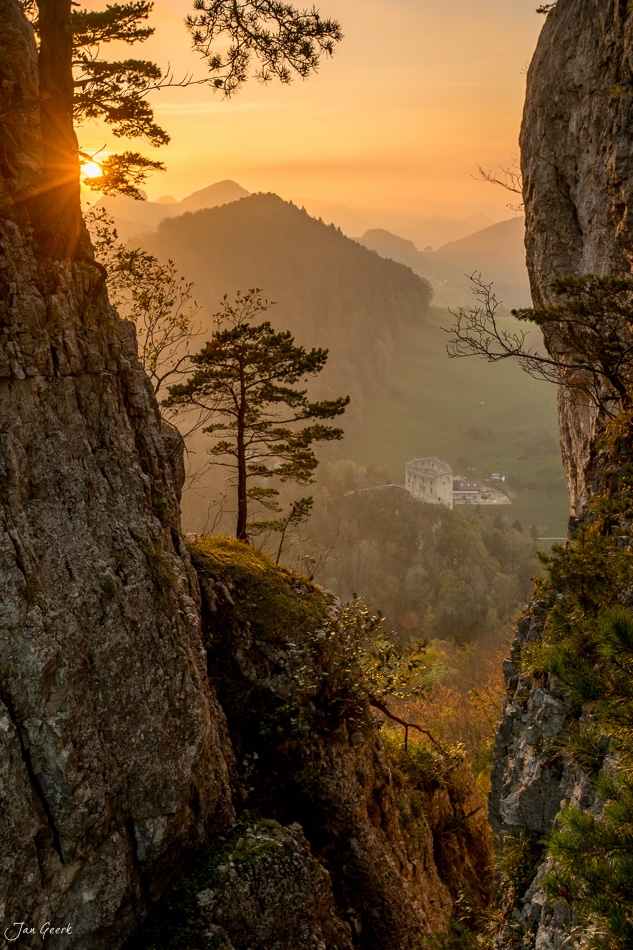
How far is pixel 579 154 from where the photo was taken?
11.1 m

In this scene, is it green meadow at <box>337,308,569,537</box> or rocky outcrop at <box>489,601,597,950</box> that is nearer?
rocky outcrop at <box>489,601,597,950</box>

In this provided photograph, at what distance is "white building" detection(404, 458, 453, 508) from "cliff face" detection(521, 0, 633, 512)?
5532 centimetres

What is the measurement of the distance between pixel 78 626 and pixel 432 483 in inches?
2565

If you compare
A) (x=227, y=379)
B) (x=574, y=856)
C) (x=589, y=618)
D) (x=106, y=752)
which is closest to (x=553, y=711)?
(x=589, y=618)

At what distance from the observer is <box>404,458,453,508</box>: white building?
226 ft

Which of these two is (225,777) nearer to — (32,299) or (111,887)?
(111,887)

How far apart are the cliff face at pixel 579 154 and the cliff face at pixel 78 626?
710cm

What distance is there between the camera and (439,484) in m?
69.0

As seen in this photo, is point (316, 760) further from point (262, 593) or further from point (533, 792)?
point (533, 792)

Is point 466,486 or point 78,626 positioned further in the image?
point 466,486

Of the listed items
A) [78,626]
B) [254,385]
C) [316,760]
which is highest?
[254,385]

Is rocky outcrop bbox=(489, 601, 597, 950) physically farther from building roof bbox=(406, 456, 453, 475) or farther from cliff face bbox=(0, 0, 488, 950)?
building roof bbox=(406, 456, 453, 475)

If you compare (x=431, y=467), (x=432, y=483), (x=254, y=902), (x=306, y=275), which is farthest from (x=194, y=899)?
(x=306, y=275)

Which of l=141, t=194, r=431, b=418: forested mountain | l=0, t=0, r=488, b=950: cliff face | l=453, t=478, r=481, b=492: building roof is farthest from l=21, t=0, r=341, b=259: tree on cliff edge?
l=141, t=194, r=431, b=418: forested mountain
